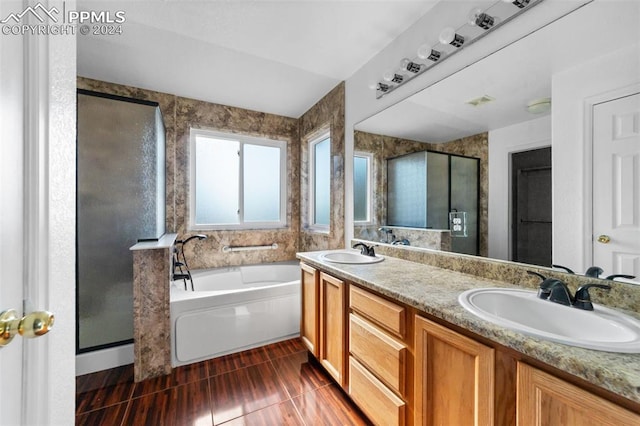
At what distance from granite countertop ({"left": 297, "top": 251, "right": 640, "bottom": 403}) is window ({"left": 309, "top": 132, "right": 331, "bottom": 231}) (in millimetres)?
1279

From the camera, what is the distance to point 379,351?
4.16 ft

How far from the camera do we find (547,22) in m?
1.12

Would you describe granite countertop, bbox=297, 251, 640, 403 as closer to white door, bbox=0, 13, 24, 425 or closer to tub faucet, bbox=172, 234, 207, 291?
white door, bbox=0, 13, 24, 425

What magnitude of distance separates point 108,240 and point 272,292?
54.8 inches

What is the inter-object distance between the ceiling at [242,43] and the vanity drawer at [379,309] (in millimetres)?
1759

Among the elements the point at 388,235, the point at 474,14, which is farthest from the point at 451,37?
the point at 388,235

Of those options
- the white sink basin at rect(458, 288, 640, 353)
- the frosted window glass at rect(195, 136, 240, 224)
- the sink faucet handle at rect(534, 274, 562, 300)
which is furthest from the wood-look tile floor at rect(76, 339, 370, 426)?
the frosted window glass at rect(195, 136, 240, 224)

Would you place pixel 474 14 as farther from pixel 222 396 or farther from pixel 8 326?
pixel 222 396

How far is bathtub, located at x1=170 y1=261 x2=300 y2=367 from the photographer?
6.57ft

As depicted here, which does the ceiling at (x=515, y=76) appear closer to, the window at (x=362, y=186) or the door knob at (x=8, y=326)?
the window at (x=362, y=186)

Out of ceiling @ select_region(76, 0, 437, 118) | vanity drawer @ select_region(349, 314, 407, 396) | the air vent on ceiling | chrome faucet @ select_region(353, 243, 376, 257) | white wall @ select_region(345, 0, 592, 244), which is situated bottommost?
vanity drawer @ select_region(349, 314, 407, 396)

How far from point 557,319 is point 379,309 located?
0.67 m

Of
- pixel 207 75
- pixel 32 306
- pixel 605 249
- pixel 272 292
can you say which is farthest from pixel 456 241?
pixel 207 75

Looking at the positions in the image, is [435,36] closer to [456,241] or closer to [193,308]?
[456,241]
